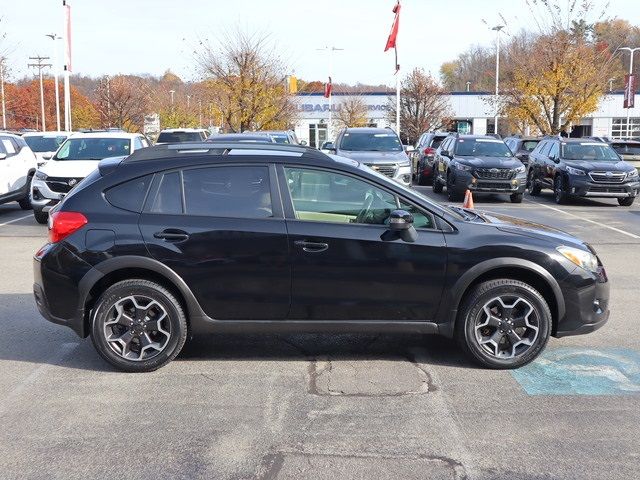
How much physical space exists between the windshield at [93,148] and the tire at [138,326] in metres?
10.1

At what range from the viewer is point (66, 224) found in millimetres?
5539

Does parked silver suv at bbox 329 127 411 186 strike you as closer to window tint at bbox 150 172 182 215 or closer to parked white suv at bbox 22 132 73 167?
parked white suv at bbox 22 132 73 167

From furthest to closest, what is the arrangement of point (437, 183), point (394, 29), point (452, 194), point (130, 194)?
point (394, 29)
point (437, 183)
point (452, 194)
point (130, 194)

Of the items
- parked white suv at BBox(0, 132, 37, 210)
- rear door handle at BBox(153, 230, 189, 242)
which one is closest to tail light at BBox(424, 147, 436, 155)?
parked white suv at BBox(0, 132, 37, 210)

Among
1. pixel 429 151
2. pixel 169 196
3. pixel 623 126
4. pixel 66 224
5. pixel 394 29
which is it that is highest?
pixel 394 29

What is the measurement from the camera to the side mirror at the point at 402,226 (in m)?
5.37

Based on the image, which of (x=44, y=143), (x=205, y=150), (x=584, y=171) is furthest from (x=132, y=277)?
(x=44, y=143)

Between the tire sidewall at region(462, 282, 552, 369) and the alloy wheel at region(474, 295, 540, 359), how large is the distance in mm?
27

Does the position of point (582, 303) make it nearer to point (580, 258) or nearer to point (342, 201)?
point (580, 258)

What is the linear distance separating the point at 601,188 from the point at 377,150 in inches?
225

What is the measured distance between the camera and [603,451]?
164 inches

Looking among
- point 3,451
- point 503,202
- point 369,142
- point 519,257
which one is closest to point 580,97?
point 503,202

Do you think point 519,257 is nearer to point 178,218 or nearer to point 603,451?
point 603,451

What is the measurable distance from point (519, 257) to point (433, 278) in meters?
0.68
